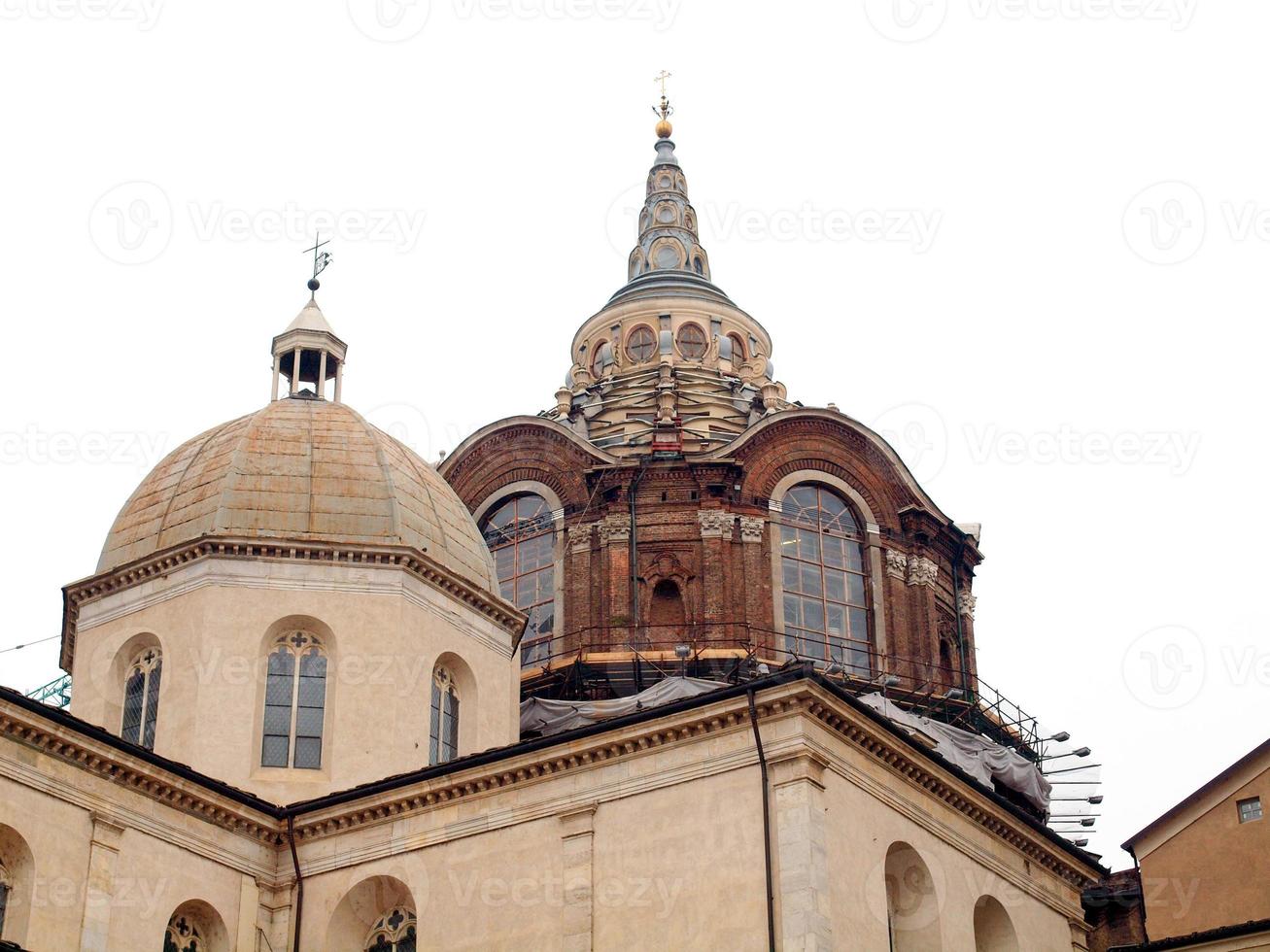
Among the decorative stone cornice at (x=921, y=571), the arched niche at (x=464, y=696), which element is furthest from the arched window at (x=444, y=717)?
the decorative stone cornice at (x=921, y=571)

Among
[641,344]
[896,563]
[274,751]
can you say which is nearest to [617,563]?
[896,563]

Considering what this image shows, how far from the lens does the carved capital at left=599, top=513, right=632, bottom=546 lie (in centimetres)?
4962

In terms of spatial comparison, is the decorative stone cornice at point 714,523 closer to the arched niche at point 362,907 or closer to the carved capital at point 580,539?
the carved capital at point 580,539

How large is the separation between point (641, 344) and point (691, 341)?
1391 mm

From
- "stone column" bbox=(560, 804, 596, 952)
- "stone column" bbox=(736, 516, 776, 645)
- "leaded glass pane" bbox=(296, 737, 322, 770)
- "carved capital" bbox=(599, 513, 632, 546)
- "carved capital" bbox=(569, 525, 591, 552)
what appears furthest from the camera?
"carved capital" bbox=(569, 525, 591, 552)

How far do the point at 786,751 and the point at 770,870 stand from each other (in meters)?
1.69

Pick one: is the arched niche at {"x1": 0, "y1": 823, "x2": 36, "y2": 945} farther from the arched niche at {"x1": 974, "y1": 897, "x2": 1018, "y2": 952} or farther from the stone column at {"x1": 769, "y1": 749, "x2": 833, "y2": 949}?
the arched niche at {"x1": 974, "y1": 897, "x2": 1018, "y2": 952}

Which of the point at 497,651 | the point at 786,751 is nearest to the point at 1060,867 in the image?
the point at 786,751

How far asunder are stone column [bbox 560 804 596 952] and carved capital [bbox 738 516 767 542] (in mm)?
20141

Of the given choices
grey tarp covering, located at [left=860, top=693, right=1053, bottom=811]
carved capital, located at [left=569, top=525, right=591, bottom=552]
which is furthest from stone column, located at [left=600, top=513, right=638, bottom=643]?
grey tarp covering, located at [left=860, top=693, right=1053, bottom=811]

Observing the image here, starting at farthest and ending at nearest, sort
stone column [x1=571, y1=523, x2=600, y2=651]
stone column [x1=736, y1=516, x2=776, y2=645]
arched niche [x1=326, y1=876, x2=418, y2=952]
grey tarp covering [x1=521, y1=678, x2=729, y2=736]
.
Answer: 1. stone column [x1=571, y1=523, x2=600, y2=651]
2. stone column [x1=736, y1=516, x2=776, y2=645]
3. grey tarp covering [x1=521, y1=678, x2=729, y2=736]
4. arched niche [x1=326, y1=876, x2=418, y2=952]

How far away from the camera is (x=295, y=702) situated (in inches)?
1389

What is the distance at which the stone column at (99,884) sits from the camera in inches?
1137

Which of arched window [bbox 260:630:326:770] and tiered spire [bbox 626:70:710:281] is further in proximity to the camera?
tiered spire [bbox 626:70:710:281]
